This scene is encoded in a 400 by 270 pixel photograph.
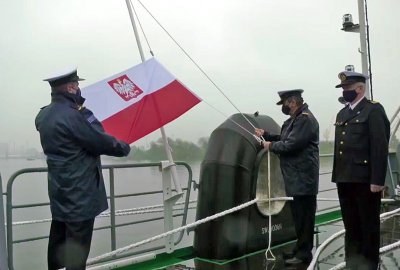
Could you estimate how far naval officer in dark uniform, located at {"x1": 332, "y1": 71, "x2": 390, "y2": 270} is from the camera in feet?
10.6

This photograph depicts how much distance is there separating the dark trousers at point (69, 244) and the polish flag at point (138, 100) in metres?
1.10

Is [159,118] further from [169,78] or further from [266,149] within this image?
[266,149]

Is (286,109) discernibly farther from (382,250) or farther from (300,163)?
(382,250)

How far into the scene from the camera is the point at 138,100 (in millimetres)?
3943

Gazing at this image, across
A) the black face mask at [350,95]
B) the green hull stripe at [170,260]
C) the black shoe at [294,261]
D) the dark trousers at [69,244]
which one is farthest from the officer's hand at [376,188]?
the dark trousers at [69,244]

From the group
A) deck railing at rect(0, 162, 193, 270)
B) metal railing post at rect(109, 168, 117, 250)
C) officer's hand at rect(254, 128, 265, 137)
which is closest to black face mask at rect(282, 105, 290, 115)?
officer's hand at rect(254, 128, 265, 137)

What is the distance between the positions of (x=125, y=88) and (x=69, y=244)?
1.52 m

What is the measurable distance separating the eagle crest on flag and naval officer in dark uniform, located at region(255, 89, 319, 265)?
1284 mm

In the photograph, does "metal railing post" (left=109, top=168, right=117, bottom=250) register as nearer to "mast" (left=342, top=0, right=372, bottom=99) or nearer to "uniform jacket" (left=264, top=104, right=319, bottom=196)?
"uniform jacket" (left=264, top=104, right=319, bottom=196)

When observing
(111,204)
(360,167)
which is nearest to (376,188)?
(360,167)

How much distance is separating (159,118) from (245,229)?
130 centimetres

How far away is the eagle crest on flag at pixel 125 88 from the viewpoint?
3.91 metres

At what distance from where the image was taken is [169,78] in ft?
13.3

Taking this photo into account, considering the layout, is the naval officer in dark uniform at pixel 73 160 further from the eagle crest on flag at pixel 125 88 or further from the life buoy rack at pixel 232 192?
the life buoy rack at pixel 232 192
